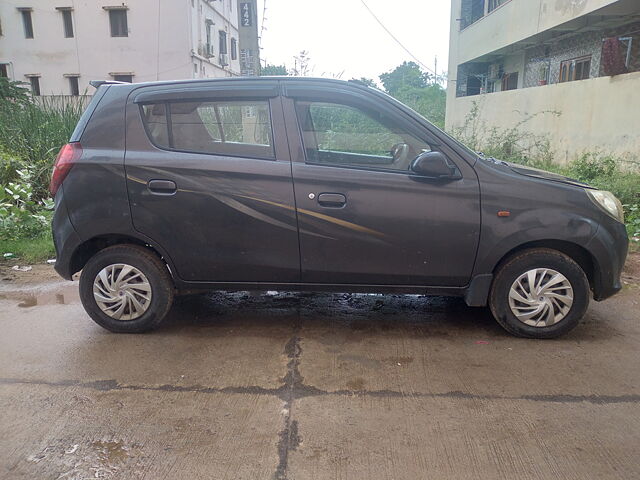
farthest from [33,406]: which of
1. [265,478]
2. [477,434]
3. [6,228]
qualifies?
[6,228]

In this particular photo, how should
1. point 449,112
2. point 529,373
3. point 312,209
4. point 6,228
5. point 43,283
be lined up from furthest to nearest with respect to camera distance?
point 449,112, point 6,228, point 43,283, point 312,209, point 529,373

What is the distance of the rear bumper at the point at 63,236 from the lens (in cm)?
392

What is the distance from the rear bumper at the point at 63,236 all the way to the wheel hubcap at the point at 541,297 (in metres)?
3.34

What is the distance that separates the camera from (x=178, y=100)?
3910 mm

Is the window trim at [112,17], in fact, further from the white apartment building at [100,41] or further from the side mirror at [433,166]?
the side mirror at [433,166]

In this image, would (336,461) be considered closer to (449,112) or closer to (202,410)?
(202,410)

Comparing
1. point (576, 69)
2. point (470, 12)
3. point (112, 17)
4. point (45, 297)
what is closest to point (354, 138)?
point (45, 297)

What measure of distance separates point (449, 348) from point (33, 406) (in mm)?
2797

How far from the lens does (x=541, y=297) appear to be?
380 cm

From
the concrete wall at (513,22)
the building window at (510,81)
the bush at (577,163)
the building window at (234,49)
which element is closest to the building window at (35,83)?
the building window at (234,49)

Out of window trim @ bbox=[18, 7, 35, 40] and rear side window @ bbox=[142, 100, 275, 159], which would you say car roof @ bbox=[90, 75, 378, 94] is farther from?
window trim @ bbox=[18, 7, 35, 40]

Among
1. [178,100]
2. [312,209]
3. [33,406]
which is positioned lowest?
[33,406]

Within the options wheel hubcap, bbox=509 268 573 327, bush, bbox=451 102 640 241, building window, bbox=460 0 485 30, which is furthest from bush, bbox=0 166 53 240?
building window, bbox=460 0 485 30

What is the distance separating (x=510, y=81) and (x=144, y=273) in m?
18.4
